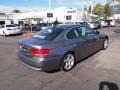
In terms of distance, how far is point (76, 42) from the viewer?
7273mm

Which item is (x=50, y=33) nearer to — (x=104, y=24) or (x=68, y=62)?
(x=68, y=62)

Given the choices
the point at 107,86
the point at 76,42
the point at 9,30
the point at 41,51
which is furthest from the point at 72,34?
the point at 9,30

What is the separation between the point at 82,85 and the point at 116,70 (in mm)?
1810

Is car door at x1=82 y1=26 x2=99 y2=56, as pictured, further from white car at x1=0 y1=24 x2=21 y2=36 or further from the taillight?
white car at x1=0 y1=24 x2=21 y2=36

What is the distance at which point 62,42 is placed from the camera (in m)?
6.72

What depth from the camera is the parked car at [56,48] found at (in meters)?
6.23

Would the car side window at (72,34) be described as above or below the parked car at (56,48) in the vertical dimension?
above

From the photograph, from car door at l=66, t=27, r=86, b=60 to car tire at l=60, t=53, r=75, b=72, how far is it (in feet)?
0.87

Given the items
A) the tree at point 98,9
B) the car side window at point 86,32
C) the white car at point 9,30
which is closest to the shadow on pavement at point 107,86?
the car side window at point 86,32

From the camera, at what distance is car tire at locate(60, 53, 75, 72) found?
6.76 m

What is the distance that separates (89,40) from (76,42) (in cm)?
108

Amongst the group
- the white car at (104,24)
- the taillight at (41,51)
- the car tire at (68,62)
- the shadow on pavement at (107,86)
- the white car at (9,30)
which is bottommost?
the shadow on pavement at (107,86)

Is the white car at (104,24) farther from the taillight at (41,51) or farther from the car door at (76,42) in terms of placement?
the taillight at (41,51)

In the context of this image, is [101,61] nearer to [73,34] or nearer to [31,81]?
[73,34]
